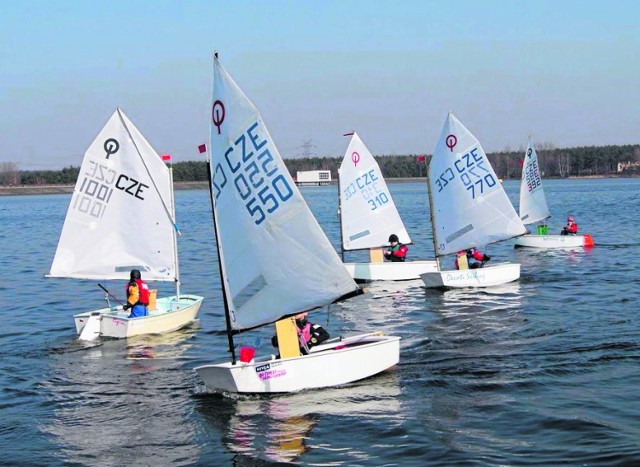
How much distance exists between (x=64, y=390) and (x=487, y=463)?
9.74 m

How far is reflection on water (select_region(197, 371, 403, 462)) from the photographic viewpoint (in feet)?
46.3

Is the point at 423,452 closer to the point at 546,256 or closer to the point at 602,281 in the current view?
the point at 602,281

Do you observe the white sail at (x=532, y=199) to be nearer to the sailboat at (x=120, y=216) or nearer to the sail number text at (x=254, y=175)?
the sailboat at (x=120, y=216)

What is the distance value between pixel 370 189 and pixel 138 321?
14991 mm

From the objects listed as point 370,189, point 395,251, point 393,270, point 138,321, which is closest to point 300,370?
point 138,321

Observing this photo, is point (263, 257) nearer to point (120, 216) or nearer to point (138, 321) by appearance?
point (138, 321)

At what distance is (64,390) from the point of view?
1847 cm

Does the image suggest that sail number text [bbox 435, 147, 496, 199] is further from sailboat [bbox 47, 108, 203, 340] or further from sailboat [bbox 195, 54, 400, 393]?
sailboat [bbox 195, 54, 400, 393]

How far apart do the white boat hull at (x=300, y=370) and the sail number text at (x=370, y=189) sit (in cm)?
1835

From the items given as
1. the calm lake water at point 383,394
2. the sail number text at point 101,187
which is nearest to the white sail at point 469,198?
the calm lake water at point 383,394

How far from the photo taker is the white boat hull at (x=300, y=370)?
53.5 ft

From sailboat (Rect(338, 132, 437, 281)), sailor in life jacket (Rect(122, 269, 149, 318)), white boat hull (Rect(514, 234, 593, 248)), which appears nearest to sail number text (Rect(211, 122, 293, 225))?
sailor in life jacket (Rect(122, 269, 149, 318))

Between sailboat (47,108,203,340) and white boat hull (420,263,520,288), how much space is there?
9037mm

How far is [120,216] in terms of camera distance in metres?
25.3
